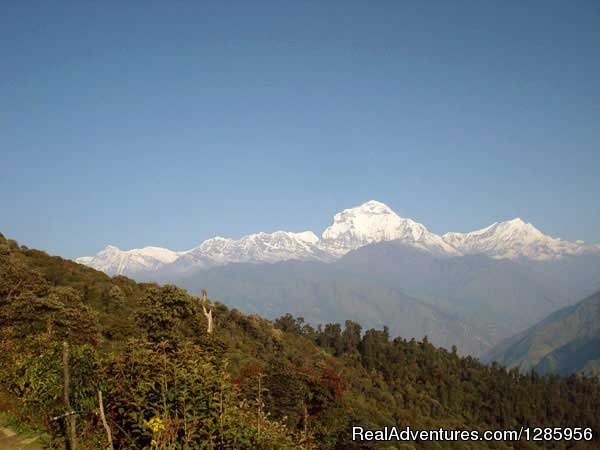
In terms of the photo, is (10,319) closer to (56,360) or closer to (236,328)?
(56,360)

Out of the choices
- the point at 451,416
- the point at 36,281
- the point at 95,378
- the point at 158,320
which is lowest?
the point at 451,416

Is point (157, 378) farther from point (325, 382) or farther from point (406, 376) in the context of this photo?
point (406, 376)

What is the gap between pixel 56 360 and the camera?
54.7 feet

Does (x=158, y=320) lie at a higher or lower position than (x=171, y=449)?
higher

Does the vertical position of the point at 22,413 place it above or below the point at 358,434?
above

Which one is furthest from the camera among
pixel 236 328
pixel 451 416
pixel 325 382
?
pixel 451 416

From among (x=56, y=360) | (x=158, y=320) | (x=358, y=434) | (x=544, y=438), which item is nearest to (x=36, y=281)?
(x=158, y=320)

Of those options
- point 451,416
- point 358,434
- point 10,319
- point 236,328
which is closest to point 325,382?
point 358,434

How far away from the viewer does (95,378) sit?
15148 mm

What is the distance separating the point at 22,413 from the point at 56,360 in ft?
6.21

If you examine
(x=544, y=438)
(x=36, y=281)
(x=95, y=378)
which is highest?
(x=36, y=281)

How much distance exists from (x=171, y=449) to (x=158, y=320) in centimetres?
1791

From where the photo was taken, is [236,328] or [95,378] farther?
→ [236,328]

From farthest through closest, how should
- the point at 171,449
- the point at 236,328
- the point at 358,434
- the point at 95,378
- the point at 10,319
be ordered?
the point at 236,328
the point at 358,434
the point at 10,319
the point at 95,378
the point at 171,449
